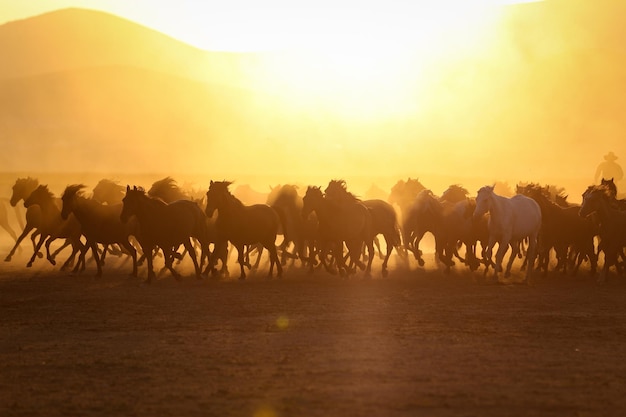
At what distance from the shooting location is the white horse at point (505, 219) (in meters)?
21.5

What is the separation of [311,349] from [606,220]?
11128 mm

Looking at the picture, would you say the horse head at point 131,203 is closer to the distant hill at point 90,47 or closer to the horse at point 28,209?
the horse at point 28,209

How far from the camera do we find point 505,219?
2152cm

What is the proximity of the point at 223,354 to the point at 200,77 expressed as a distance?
588 ft

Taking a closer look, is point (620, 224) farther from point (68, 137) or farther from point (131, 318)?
point (68, 137)

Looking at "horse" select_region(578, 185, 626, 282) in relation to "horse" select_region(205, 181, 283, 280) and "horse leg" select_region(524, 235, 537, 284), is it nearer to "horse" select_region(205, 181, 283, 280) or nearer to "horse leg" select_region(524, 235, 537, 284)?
"horse leg" select_region(524, 235, 537, 284)

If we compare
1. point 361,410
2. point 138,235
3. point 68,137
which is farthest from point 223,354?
point 68,137

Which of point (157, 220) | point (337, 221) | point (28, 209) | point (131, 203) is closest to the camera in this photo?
point (131, 203)

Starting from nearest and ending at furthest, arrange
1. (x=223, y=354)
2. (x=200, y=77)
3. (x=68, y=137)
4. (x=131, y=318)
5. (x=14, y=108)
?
(x=223, y=354) → (x=131, y=318) → (x=68, y=137) → (x=14, y=108) → (x=200, y=77)

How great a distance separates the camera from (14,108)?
442ft

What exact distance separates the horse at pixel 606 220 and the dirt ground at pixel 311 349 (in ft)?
4.13

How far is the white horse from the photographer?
2150 cm

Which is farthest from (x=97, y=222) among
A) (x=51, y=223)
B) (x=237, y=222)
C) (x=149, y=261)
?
(x=237, y=222)

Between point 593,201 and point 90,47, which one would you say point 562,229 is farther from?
point 90,47
